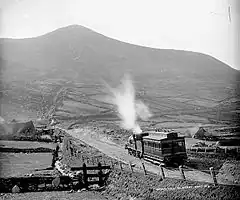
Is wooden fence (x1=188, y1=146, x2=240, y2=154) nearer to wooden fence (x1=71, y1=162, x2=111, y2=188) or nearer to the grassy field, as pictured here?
the grassy field

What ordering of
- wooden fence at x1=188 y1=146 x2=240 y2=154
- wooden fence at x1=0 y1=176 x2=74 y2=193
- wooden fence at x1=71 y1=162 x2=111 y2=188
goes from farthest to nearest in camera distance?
wooden fence at x1=188 y1=146 x2=240 y2=154 → wooden fence at x1=71 y1=162 x2=111 y2=188 → wooden fence at x1=0 y1=176 x2=74 y2=193

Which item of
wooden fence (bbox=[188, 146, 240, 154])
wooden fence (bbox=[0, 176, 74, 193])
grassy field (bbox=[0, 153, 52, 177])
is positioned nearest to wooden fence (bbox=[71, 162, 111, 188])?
wooden fence (bbox=[0, 176, 74, 193])

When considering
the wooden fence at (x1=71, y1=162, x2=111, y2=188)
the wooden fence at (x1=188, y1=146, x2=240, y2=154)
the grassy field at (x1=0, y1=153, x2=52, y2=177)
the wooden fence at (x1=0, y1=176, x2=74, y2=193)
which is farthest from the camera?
the wooden fence at (x1=188, y1=146, x2=240, y2=154)

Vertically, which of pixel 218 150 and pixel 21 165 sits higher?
pixel 21 165

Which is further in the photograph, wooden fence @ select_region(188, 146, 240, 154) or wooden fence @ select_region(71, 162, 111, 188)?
wooden fence @ select_region(188, 146, 240, 154)

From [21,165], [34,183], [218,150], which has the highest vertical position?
[34,183]

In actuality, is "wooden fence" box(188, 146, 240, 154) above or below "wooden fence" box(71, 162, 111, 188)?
below

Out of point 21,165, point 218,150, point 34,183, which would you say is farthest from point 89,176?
point 218,150

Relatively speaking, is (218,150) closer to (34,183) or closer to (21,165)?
(21,165)

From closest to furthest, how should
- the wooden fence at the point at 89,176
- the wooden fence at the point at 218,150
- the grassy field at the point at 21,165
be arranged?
the wooden fence at the point at 89,176 → the grassy field at the point at 21,165 → the wooden fence at the point at 218,150

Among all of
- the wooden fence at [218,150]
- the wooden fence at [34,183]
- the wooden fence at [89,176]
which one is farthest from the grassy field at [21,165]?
the wooden fence at [218,150]

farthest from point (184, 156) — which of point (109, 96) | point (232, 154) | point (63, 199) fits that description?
point (109, 96)

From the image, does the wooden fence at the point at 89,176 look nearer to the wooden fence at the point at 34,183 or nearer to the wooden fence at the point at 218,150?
the wooden fence at the point at 34,183

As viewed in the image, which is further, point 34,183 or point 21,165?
point 21,165
